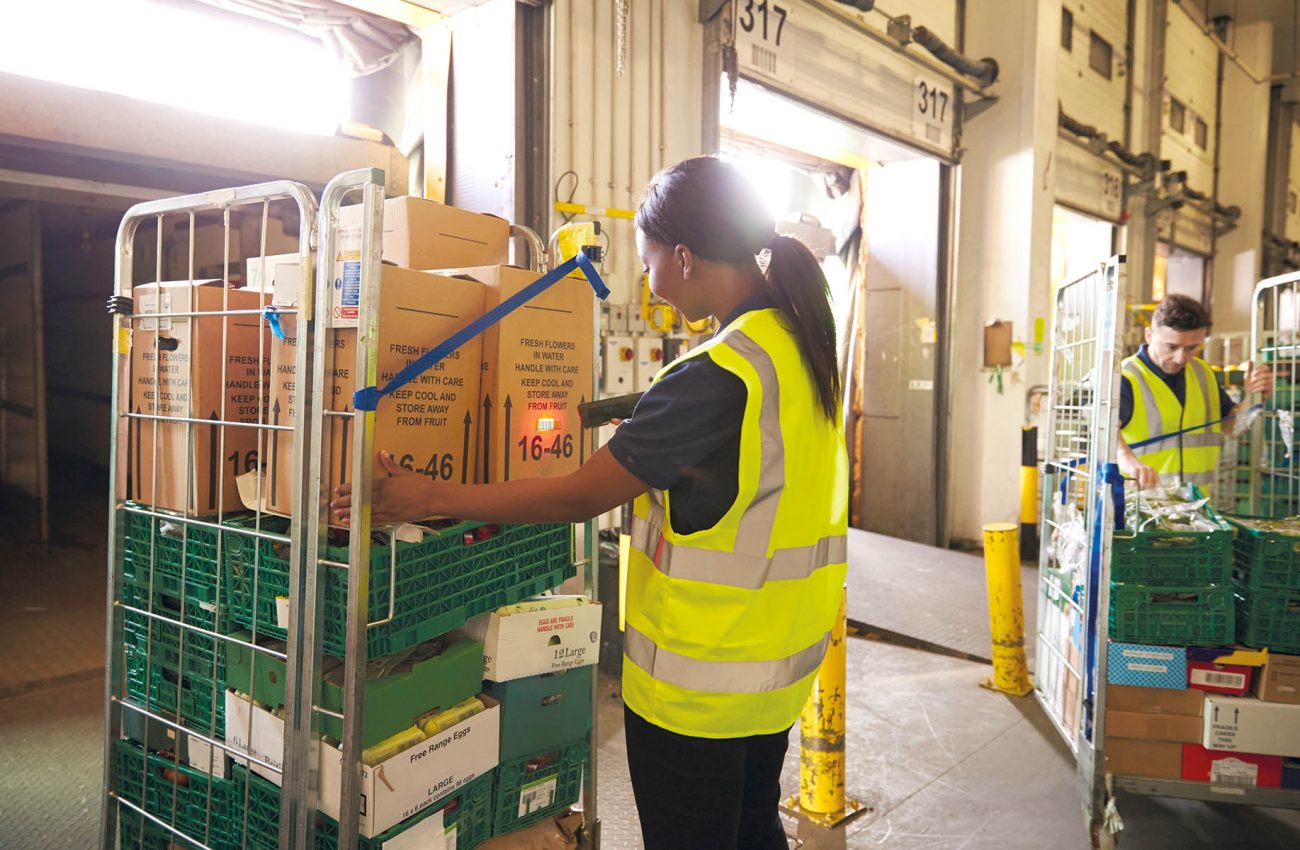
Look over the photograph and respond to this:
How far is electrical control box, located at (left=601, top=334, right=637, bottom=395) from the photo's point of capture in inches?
171

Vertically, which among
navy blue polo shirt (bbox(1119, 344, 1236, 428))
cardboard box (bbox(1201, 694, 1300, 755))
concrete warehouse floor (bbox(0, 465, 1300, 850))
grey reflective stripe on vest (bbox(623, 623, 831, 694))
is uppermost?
navy blue polo shirt (bbox(1119, 344, 1236, 428))

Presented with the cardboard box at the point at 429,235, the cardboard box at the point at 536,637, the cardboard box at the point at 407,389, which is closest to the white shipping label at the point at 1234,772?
the cardboard box at the point at 536,637

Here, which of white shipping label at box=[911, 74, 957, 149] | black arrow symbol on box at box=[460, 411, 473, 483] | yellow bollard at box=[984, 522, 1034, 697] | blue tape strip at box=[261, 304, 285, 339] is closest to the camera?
blue tape strip at box=[261, 304, 285, 339]

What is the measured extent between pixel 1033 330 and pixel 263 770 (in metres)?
6.71

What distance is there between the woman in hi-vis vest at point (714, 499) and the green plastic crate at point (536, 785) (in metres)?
0.54

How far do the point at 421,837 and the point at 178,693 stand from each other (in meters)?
Result: 0.69

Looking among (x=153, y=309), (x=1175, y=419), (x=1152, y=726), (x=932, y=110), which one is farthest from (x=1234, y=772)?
(x=932, y=110)

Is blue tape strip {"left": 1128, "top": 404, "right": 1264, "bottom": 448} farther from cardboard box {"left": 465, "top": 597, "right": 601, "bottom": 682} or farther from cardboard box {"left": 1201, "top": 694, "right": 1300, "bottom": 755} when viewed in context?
cardboard box {"left": 465, "top": 597, "right": 601, "bottom": 682}

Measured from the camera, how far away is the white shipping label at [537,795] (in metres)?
2.02

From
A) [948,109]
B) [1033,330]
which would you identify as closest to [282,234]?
[948,109]

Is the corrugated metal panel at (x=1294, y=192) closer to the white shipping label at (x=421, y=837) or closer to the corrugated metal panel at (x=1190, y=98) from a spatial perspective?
the corrugated metal panel at (x=1190, y=98)

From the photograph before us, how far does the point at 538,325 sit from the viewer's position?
194 cm

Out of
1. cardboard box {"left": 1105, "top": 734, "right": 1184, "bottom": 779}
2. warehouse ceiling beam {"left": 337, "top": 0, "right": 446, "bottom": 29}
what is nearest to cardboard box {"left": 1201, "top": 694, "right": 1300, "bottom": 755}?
cardboard box {"left": 1105, "top": 734, "right": 1184, "bottom": 779}

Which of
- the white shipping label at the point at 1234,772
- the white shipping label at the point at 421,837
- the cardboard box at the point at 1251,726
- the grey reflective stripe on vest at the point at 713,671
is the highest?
the grey reflective stripe on vest at the point at 713,671
